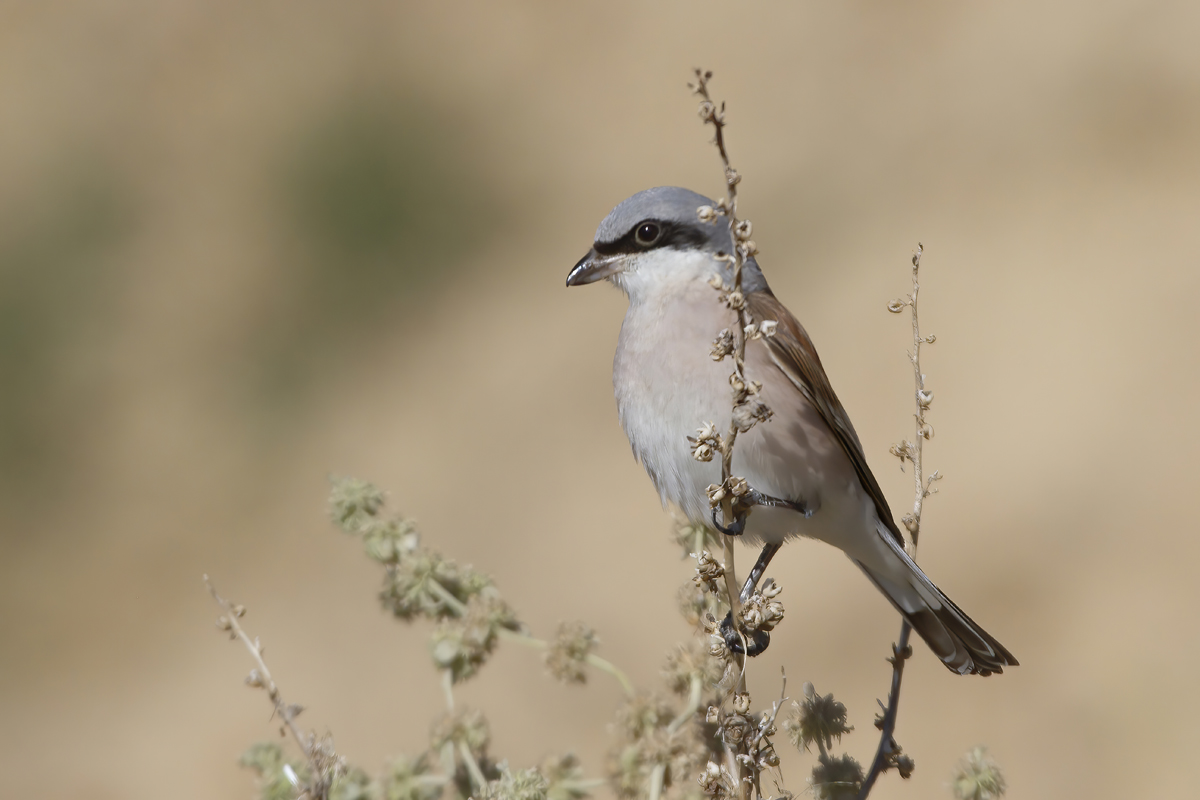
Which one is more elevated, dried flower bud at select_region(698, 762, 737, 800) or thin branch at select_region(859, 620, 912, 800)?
dried flower bud at select_region(698, 762, 737, 800)

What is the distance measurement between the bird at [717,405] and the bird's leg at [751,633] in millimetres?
68

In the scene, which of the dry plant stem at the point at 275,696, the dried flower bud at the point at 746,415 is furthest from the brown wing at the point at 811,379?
the dry plant stem at the point at 275,696

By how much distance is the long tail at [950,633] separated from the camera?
2.51m

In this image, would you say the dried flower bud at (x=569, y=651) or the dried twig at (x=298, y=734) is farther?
the dried flower bud at (x=569, y=651)

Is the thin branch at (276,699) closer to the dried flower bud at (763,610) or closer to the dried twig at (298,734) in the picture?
the dried twig at (298,734)

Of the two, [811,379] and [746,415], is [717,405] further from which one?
[746,415]

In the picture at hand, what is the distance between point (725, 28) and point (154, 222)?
6670 millimetres

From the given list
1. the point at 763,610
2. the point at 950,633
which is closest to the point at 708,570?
the point at 763,610

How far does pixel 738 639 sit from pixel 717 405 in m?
0.63

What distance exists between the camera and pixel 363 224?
430 inches

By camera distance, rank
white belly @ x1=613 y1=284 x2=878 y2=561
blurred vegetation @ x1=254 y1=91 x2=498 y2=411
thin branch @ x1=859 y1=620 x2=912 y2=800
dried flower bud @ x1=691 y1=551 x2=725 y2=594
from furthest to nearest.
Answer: blurred vegetation @ x1=254 y1=91 x2=498 y2=411, white belly @ x1=613 y1=284 x2=878 y2=561, dried flower bud @ x1=691 y1=551 x2=725 y2=594, thin branch @ x1=859 y1=620 x2=912 y2=800

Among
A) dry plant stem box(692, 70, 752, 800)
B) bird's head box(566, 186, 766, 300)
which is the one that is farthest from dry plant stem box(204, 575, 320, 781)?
bird's head box(566, 186, 766, 300)

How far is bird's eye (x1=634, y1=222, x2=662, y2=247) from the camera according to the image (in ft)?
8.49

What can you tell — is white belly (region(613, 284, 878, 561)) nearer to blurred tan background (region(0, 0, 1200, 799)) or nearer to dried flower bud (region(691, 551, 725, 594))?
dried flower bud (region(691, 551, 725, 594))
